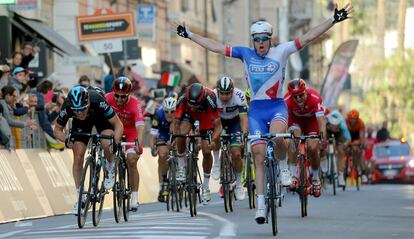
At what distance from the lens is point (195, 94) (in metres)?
19.5

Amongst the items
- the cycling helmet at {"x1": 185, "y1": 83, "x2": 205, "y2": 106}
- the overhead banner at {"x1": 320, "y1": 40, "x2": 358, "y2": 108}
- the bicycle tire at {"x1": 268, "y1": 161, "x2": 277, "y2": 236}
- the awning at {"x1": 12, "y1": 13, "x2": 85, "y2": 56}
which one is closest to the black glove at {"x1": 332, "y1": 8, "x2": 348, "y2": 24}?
the bicycle tire at {"x1": 268, "y1": 161, "x2": 277, "y2": 236}

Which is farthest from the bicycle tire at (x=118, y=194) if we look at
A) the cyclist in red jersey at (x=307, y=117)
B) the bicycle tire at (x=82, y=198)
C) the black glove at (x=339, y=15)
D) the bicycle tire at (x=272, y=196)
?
the black glove at (x=339, y=15)

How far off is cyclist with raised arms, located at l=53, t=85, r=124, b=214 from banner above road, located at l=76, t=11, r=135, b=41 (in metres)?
11.9

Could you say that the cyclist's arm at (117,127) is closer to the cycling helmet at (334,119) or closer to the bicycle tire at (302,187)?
the bicycle tire at (302,187)

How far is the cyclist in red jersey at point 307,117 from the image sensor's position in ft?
64.0

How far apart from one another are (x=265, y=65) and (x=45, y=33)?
18622 mm

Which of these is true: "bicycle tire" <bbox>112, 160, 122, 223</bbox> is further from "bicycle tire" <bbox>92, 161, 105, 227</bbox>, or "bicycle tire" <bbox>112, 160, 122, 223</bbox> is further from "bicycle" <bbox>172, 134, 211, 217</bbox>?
"bicycle" <bbox>172, 134, 211, 217</bbox>

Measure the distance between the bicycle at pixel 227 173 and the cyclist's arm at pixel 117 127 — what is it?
122 inches

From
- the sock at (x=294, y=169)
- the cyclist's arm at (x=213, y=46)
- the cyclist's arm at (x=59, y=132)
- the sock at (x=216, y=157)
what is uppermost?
the cyclist's arm at (x=213, y=46)

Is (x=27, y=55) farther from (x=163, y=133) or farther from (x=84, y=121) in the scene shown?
(x=84, y=121)

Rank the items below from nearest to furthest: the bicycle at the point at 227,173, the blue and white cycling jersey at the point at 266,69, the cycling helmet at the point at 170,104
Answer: the blue and white cycling jersey at the point at 266,69, the bicycle at the point at 227,173, the cycling helmet at the point at 170,104

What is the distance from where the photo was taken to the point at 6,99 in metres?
21.6

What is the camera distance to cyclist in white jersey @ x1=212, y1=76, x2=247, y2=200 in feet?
63.9

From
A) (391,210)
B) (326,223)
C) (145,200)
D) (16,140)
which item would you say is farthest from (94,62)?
(326,223)
